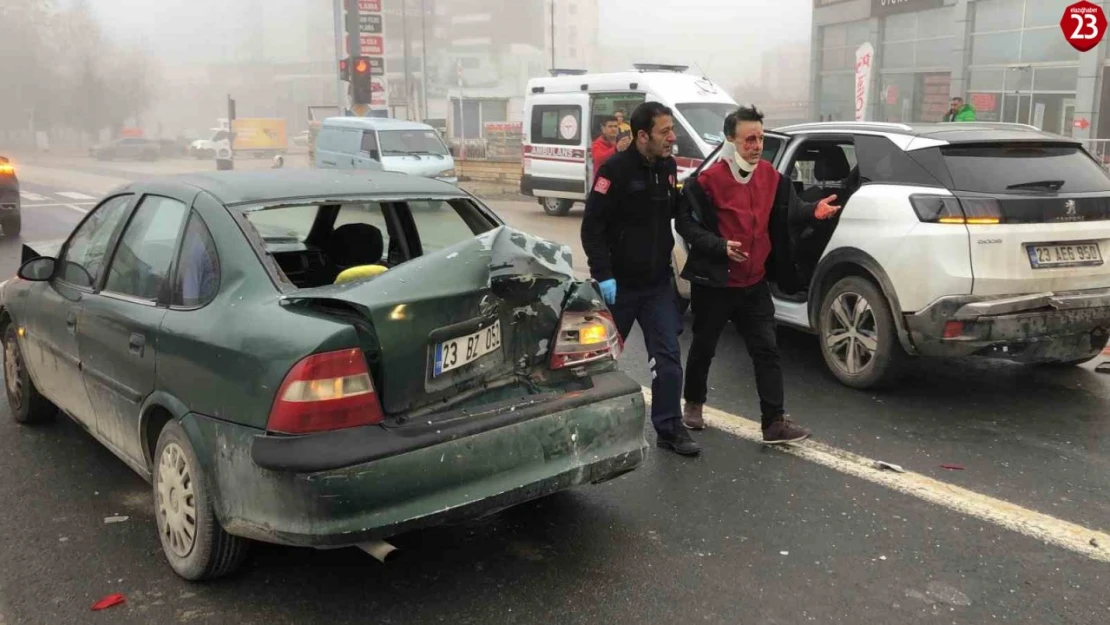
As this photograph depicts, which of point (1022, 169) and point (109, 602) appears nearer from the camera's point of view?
point (109, 602)

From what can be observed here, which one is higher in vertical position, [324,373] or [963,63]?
[963,63]

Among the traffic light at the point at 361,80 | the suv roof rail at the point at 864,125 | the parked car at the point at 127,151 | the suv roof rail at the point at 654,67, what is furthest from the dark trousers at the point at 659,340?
the parked car at the point at 127,151

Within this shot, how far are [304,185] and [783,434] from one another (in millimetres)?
2571

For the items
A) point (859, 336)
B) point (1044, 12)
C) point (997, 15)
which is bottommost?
point (859, 336)

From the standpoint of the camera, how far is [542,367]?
3.40 m

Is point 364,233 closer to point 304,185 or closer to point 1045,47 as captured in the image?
point 304,185

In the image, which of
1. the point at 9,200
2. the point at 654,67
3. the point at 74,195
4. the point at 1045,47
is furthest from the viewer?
the point at 74,195

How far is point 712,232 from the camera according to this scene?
456cm

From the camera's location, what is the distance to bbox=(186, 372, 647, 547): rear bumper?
2820 millimetres

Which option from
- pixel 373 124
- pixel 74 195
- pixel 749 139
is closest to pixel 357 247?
pixel 749 139

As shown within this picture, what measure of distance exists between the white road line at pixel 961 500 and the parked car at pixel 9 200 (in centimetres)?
1347

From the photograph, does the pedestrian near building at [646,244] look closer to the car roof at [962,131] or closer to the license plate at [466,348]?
the license plate at [466,348]

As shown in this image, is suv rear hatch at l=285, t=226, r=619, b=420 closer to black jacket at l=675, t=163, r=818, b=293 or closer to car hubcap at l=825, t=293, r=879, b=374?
→ black jacket at l=675, t=163, r=818, b=293

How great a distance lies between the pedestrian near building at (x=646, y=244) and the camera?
4441 mm
